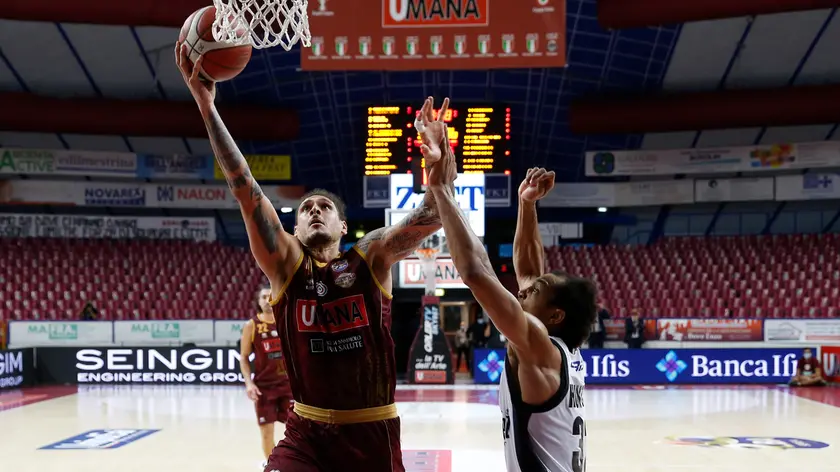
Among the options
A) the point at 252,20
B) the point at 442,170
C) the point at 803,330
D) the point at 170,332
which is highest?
the point at 252,20

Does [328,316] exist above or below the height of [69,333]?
above

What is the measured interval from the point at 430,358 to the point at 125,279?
12.0 m

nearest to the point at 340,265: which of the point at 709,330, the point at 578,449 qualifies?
the point at 578,449

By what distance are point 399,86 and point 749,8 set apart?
425 inches

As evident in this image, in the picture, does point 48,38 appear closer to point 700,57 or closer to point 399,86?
point 399,86

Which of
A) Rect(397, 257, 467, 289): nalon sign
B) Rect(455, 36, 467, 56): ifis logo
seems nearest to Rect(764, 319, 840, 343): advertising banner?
Rect(397, 257, 467, 289): nalon sign

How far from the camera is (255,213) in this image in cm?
378

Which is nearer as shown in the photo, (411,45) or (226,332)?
(411,45)

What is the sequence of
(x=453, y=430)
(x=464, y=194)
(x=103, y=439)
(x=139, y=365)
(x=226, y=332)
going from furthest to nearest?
(x=226, y=332), (x=139, y=365), (x=464, y=194), (x=453, y=430), (x=103, y=439)

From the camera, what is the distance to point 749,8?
16297 millimetres

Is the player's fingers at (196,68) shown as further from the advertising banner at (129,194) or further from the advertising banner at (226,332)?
the advertising banner at (129,194)

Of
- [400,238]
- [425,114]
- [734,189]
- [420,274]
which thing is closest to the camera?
[425,114]

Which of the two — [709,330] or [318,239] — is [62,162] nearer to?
Answer: [709,330]

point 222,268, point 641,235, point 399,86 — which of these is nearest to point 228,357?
point 222,268
